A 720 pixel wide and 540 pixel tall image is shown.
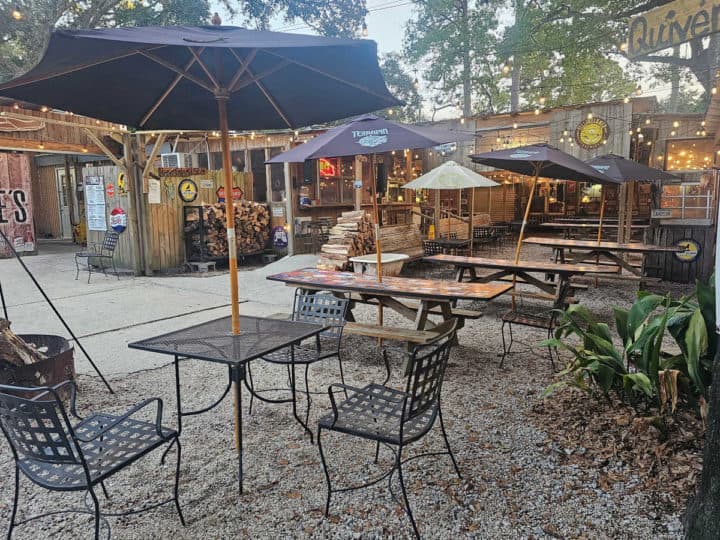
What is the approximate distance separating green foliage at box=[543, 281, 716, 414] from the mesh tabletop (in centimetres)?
171

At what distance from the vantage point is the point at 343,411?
2.70 meters

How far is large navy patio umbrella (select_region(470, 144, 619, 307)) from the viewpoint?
5.65 m

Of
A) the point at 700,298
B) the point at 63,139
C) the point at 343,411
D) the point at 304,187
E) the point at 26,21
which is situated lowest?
the point at 343,411

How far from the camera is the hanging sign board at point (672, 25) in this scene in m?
2.71

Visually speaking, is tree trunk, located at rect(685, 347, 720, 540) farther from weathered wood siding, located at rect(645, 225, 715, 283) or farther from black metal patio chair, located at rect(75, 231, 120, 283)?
black metal patio chair, located at rect(75, 231, 120, 283)

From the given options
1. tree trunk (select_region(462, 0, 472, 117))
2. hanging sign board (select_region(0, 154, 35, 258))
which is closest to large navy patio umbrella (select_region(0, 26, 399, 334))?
hanging sign board (select_region(0, 154, 35, 258))

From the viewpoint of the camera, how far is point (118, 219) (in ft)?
33.7

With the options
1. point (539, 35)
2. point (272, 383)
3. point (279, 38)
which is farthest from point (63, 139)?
point (539, 35)

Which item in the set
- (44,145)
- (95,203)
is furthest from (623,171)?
(44,145)

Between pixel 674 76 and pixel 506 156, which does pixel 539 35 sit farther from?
pixel 506 156

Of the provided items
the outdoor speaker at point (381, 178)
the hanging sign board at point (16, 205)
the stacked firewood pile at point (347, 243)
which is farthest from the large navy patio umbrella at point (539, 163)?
the hanging sign board at point (16, 205)

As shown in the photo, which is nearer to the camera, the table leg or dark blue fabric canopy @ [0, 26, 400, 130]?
dark blue fabric canopy @ [0, 26, 400, 130]

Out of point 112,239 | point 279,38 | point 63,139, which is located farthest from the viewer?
point 63,139

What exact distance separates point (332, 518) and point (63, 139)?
1275cm
